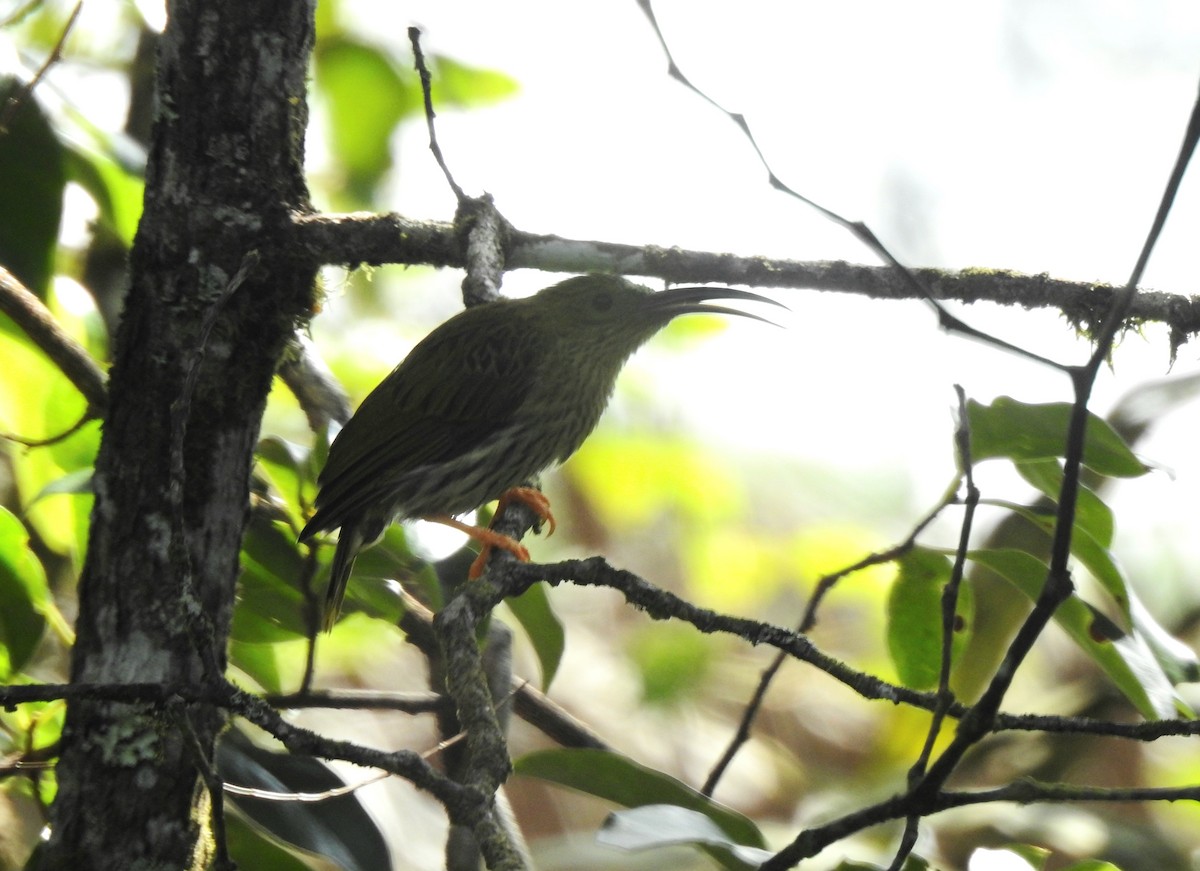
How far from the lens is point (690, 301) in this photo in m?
3.63

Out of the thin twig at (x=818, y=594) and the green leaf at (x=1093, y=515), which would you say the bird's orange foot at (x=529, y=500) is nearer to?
the thin twig at (x=818, y=594)

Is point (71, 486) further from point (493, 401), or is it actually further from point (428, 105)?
point (493, 401)

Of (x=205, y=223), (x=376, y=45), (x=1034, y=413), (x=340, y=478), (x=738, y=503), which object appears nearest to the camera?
(x=205, y=223)

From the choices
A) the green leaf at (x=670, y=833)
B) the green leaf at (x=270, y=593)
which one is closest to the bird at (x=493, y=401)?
the green leaf at (x=270, y=593)

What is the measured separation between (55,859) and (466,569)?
4.28 ft

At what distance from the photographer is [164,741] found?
2.01 m

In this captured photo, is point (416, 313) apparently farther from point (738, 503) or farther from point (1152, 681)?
point (1152, 681)

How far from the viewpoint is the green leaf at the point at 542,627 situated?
8.78 feet

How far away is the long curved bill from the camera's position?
3314 mm

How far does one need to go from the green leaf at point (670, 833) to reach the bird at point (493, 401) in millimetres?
1361

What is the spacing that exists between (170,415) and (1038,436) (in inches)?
65.7

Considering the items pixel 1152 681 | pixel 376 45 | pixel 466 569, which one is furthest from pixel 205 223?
pixel 376 45

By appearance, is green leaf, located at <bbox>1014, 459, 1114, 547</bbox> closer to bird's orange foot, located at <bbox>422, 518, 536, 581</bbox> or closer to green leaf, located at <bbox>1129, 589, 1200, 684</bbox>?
green leaf, located at <bbox>1129, 589, 1200, 684</bbox>

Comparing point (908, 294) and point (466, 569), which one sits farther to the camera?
point (466, 569)
